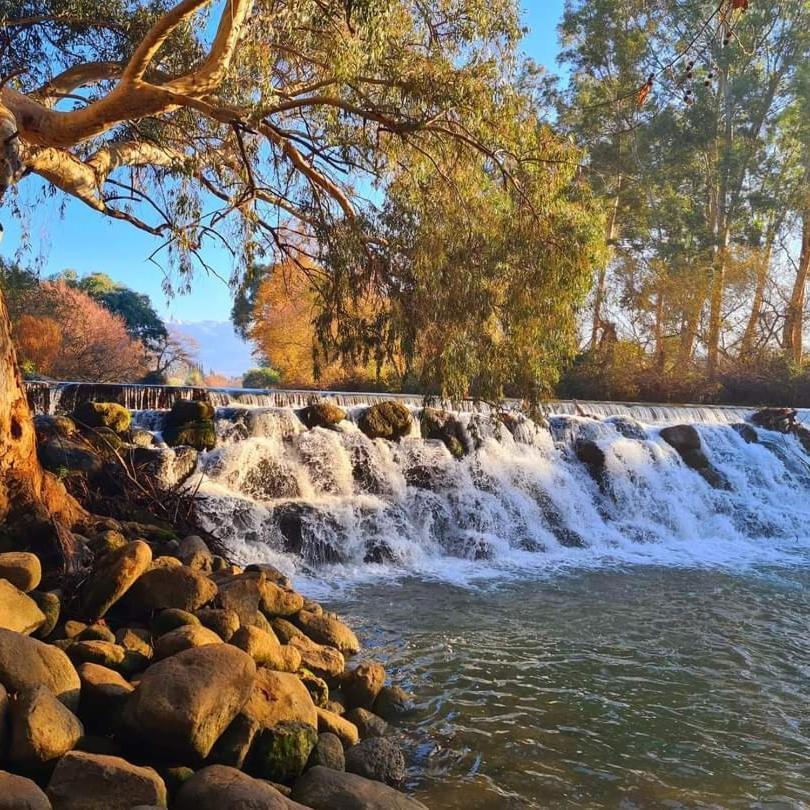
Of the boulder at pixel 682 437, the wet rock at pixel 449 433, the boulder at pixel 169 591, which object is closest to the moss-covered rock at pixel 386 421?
the wet rock at pixel 449 433

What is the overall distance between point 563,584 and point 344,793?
569 centimetres

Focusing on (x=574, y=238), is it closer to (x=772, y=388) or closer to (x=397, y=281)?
(x=397, y=281)

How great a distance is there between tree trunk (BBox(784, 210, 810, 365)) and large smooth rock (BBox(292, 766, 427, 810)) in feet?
81.8

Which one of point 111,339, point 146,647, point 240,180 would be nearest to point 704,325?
point 111,339

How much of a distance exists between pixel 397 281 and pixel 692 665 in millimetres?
4262

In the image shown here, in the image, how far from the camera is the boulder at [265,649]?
14.2 feet

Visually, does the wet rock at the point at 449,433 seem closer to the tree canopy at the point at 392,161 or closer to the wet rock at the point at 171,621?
the tree canopy at the point at 392,161

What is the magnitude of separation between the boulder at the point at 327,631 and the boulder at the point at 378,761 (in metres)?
1.48

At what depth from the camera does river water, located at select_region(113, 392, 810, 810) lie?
4.15 metres

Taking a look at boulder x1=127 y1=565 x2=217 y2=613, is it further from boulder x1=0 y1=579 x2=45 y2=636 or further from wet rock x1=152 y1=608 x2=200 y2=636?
boulder x1=0 y1=579 x2=45 y2=636

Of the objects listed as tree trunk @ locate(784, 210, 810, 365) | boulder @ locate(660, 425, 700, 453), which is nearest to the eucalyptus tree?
boulder @ locate(660, 425, 700, 453)

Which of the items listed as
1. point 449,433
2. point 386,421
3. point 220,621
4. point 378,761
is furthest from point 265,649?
point 449,433

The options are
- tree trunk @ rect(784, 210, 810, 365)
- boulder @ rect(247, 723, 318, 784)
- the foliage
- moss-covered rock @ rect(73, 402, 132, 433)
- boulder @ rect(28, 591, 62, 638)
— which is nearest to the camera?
boulder @ rect(247, 723, 318, 784)

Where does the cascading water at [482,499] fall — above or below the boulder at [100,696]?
above
